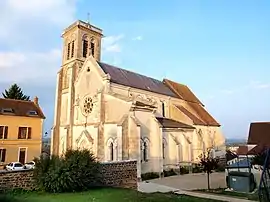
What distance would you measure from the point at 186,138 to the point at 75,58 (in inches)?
718

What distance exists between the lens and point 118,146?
2188cm

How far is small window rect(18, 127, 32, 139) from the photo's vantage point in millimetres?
32516

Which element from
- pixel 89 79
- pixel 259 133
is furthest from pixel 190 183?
pixel 259 133

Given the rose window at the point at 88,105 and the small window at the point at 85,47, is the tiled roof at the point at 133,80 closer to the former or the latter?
the rose window at the point at 88,105

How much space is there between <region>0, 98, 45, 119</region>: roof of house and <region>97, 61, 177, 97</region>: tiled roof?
43.0ft

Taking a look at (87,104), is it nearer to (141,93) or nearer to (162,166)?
(141,93)

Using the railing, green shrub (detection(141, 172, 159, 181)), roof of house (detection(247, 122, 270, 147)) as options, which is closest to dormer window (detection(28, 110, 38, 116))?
green shrub (detection(141, 172, 159, 181))

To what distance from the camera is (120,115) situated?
23609 mm

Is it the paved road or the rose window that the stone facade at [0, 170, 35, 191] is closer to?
the paved road

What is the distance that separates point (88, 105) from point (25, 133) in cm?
1132

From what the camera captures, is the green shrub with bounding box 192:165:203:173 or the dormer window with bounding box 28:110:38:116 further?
the dormer window with bounding box 28:110:38:116

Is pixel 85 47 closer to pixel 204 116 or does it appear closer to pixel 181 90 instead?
pixel 181 90

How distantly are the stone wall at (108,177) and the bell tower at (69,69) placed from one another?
50.1 ft

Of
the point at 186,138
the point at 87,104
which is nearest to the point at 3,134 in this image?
the point at 87,104
